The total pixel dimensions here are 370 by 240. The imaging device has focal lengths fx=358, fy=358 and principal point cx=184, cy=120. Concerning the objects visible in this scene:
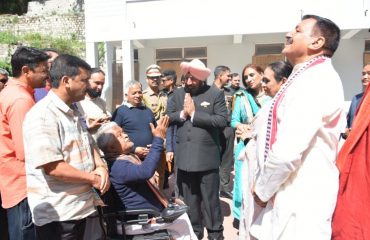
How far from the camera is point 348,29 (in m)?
9.70

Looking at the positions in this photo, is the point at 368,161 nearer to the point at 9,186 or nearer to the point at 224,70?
the point at 9,186

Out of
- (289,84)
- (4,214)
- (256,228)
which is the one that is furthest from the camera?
(4,214)

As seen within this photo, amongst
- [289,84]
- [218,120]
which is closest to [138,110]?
[218,120]

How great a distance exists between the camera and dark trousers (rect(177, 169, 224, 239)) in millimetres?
3693

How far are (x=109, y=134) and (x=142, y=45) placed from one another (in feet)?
31.4

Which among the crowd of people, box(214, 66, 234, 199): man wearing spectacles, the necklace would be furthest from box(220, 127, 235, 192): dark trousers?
the necklace

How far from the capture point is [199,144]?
144 inches

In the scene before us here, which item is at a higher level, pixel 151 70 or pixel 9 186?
pixel 151 70

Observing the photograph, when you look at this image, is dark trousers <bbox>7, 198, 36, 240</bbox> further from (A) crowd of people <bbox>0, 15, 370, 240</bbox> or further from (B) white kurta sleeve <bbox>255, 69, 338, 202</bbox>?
(B) white kurta sleeve <bbox>255, 69, 338, 202</bbox>

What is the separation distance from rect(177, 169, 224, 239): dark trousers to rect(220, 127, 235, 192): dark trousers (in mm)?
1754

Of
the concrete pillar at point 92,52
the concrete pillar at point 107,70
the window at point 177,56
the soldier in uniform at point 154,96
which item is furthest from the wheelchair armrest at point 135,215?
the concrete pillar at point 92,52

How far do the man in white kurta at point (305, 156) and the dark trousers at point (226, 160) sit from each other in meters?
3.62

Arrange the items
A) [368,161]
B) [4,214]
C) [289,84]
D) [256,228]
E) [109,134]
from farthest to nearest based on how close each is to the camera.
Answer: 1. [4,214]
2. [109,134]
3. [256,228]
4. [289,84]
5. [368,161]

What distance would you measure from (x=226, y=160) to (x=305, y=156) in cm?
406
